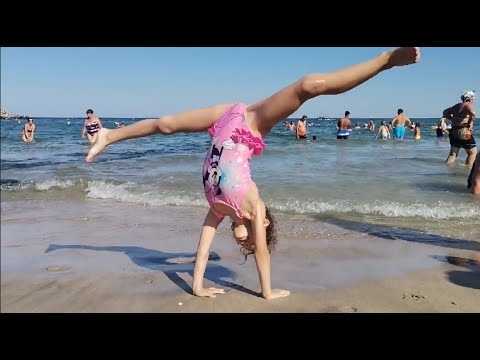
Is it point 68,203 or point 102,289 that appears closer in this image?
point 102,289

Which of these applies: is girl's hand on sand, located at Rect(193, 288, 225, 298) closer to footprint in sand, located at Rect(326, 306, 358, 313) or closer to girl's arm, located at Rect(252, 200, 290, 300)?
girl's arm, located at Rect(252, 200, 290, 300)

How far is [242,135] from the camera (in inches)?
144

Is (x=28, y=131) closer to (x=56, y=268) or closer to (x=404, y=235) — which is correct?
(x=56, y=268)

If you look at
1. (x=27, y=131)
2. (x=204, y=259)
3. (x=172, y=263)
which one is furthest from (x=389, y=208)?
(x=27, y=131)

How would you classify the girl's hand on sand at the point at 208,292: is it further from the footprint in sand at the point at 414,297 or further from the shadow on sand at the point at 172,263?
the footprint in sand at the point at 414,297

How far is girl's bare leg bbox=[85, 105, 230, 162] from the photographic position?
12.4 feet

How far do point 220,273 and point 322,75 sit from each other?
2184mm

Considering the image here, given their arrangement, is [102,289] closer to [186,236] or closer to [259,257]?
[259,257]

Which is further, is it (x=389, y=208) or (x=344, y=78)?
(x=389, y=208)

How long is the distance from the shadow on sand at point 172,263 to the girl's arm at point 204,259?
0.12m

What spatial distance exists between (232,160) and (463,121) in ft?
32.5

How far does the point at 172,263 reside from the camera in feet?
15.6
